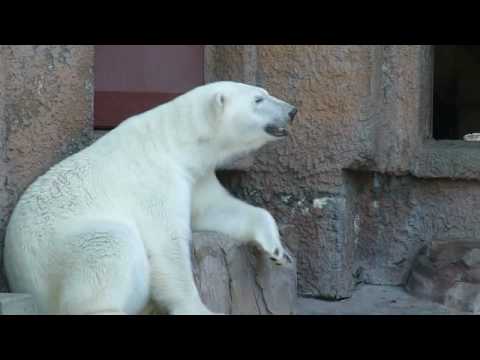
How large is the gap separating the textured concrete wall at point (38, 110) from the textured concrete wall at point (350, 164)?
82 centimetres

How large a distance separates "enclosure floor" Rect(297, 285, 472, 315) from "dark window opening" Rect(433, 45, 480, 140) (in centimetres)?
370

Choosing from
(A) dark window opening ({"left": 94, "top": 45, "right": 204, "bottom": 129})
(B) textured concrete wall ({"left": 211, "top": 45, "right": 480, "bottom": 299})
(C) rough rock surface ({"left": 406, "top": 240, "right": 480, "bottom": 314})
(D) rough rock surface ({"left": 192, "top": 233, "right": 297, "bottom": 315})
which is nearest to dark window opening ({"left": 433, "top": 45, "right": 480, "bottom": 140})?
(B) textured concrete wall ({"left": 211, "top": 45, "right": 480, "bottom": 299})

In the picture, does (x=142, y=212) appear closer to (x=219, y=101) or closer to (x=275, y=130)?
(x=219, y=101)

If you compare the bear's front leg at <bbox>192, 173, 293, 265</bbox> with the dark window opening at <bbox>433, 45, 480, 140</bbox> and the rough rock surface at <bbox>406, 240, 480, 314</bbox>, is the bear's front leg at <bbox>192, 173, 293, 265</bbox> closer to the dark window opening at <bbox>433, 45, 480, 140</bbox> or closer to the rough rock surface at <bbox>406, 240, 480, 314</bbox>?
the rough rock surface at <bbox>406, 240, 480, 314</bbox>

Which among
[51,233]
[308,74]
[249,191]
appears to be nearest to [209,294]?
[51,233]

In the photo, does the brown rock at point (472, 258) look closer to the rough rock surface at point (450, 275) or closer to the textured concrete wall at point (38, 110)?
the rough rock surface at point (450, 275)

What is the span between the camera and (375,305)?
13.7ft

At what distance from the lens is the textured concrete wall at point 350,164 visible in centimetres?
416

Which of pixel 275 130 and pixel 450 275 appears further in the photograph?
pixel 450 275

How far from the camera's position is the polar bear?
297 cm

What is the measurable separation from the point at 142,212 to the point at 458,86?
542cm

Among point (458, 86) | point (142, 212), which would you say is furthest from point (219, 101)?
point (458, 86)

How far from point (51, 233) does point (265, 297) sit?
101 cm
